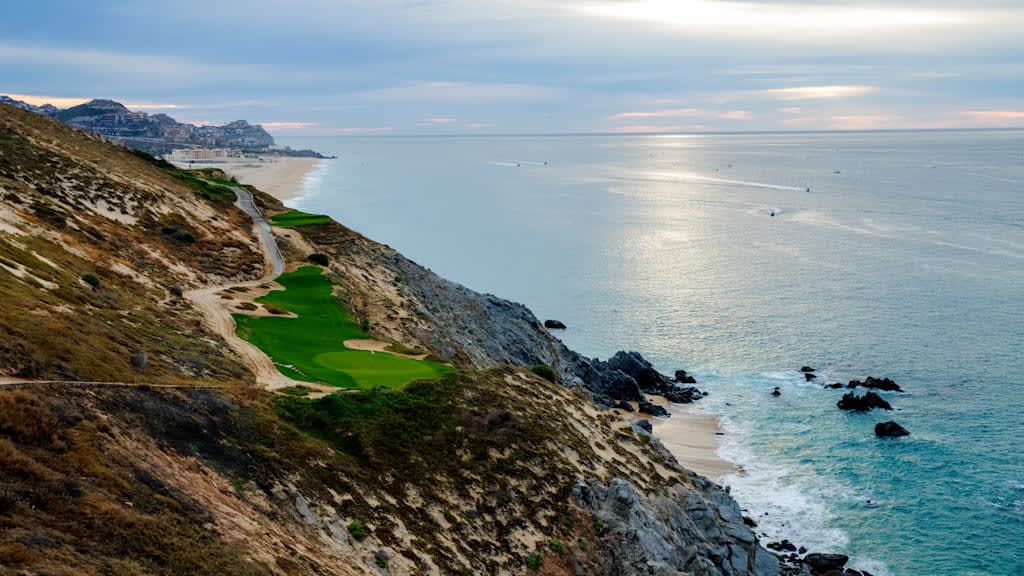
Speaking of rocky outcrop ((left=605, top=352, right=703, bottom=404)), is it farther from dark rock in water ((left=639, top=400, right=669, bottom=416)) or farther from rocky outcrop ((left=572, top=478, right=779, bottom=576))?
rocky outcrop ((left=572, top=478, right=779, bottom=576))

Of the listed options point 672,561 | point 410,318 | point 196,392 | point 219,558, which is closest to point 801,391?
point 410,318

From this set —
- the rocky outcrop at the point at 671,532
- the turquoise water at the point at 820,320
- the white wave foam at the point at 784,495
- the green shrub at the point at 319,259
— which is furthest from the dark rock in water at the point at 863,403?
the green shrub at the point at 319,259

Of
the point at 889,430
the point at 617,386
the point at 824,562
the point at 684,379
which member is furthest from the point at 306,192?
the point at 824,562

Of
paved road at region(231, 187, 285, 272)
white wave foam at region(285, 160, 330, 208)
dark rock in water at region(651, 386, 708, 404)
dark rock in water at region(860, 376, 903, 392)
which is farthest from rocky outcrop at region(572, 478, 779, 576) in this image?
white wave foam at region(285, 160, 330, 208)

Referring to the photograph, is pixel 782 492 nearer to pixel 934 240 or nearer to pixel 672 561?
pixel 672 561

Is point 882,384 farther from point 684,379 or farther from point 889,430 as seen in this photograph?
point 684,379
